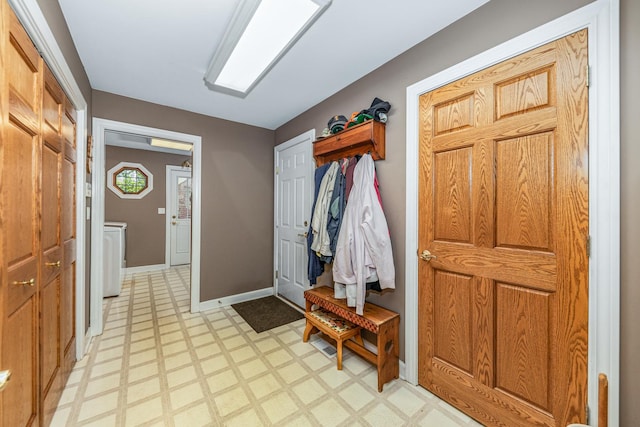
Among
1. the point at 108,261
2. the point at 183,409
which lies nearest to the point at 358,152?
the point at 183,409

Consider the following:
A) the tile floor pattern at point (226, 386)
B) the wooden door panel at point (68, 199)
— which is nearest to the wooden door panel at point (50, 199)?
the wooden door panel at point (68, 199)

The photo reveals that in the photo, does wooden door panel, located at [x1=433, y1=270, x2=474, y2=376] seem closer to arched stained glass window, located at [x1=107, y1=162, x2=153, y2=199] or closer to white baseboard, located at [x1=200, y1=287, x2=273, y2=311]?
white baseboard, located at [x1=200, y1=287, x2=273, y2=311]

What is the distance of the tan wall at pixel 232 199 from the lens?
2.99 metres

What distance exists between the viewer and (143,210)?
4.70 m

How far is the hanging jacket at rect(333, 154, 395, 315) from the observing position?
1.79m

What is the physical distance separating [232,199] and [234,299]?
4.09 feet

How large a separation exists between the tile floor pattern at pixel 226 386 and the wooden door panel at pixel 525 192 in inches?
42.6

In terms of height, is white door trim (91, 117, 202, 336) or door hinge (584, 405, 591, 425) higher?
white door trim (91, 117, 202, 336)

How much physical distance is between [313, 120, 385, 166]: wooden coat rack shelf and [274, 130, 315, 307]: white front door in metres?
0.46

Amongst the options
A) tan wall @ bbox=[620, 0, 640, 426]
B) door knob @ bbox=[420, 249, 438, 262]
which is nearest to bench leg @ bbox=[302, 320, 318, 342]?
door knob @ bbox=[420, 249, 438, 262]

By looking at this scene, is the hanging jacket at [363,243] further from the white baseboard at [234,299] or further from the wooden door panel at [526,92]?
the white baseboard at [234,299]

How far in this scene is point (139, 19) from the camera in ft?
5.08

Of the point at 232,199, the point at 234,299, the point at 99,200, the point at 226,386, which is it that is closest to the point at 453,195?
the point at 226,386

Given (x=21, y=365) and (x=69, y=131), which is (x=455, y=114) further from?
(x=69, y=131)
